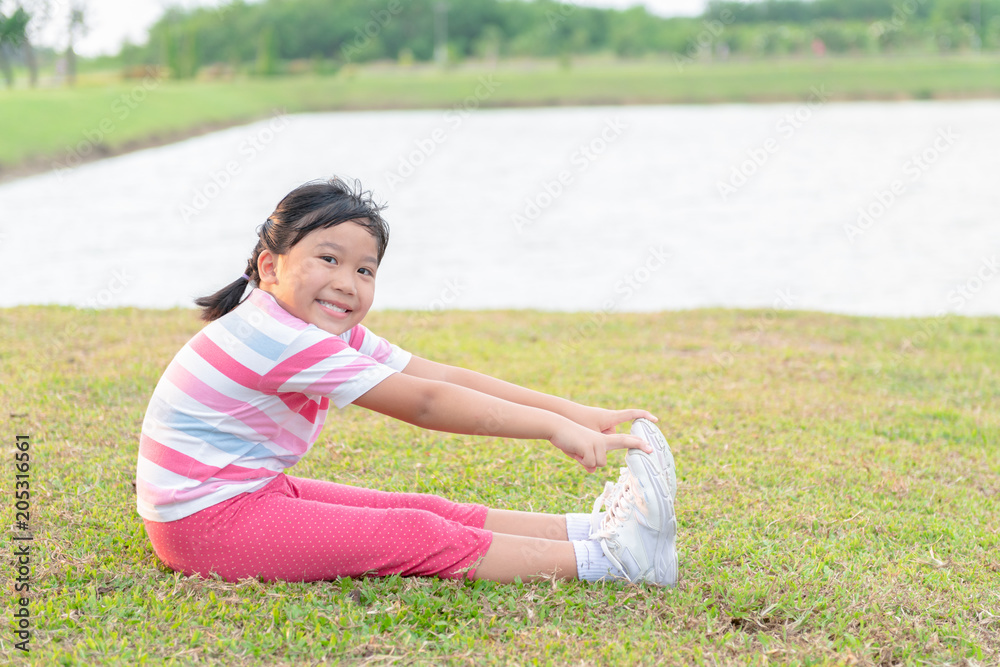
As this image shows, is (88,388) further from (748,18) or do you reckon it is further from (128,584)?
(748,18)

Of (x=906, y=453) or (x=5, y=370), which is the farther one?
(x=5, y=370)

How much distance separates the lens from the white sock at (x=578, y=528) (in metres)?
2.32

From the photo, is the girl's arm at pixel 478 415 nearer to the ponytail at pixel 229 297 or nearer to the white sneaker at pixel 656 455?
the white sneaker at pixel 656 455

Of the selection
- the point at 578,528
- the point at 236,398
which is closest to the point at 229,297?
the point at 236,398

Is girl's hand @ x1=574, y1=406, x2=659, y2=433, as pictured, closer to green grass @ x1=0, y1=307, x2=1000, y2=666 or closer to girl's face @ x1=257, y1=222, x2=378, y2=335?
green grass @ x1=0, y1=307, x2=1000, y2=666

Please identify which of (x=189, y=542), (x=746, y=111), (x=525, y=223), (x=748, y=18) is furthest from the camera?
(x=748, y=18)

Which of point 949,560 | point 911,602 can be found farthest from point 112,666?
point 949,560

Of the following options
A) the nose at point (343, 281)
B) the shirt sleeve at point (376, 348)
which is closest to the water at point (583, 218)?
the shirt sleeve at point (376, 348)

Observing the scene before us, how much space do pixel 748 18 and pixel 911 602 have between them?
2437 inches

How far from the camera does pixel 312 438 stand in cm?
223

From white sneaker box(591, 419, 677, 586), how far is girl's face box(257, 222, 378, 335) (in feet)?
2.34

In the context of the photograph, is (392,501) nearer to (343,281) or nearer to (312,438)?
(312,438)

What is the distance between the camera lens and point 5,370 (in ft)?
12.9

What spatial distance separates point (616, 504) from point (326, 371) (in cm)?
76
